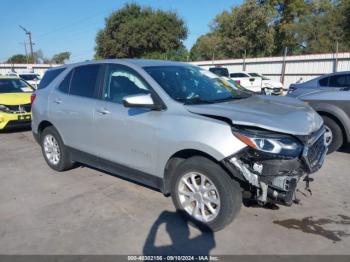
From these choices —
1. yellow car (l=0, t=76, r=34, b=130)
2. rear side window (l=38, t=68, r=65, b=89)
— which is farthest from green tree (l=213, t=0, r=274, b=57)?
rear side window (l=38, t=68, r=65, b=89)

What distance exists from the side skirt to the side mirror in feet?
2.68

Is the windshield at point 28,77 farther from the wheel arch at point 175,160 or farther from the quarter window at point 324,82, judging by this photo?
the wheel arch at point 175,160

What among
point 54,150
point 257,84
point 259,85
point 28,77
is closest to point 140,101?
point 54,150

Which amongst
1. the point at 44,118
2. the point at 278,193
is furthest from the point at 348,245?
the point at 44,118

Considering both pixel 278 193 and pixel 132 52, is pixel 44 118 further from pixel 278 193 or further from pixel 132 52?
pixel 132 52

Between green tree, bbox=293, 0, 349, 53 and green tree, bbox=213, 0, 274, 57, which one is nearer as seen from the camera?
green tree, bbox=293, 0, 349, 53

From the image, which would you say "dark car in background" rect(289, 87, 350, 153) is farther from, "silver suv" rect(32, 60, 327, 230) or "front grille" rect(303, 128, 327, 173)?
"front grille" rect(303, 128, 327, 173)

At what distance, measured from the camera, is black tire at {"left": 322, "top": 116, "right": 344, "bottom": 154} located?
6.43 m

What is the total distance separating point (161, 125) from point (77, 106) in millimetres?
1671

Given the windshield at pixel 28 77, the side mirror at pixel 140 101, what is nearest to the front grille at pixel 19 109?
the side mirror at pixel 140 101

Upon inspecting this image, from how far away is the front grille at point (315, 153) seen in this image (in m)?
3.46

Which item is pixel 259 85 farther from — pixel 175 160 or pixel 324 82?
pixel 175 160

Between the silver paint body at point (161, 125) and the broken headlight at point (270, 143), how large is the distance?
0.22 feet

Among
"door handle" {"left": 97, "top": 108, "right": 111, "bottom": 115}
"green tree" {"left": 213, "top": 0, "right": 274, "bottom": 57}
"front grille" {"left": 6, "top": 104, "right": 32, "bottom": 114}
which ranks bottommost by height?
"front grille" {"left": 6, "top": 104, "right": 32, "bottom": 114}
